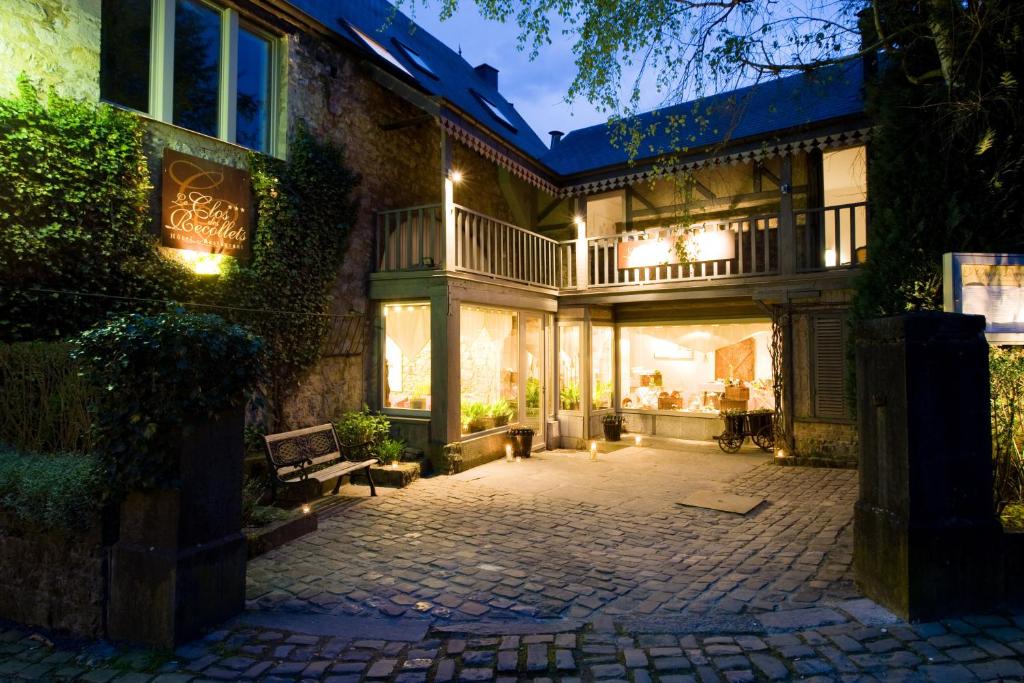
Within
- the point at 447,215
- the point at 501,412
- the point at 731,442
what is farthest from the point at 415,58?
the point at 731,442

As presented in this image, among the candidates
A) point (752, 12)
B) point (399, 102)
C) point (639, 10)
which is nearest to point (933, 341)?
point (752, 12)

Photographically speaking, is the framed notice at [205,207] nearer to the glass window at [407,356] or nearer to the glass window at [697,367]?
the glass window at [407,356]

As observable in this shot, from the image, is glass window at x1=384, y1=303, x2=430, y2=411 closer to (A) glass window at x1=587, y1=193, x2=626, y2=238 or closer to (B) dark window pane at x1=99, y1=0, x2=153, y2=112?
(B) dark window pane at x1=99, y1=0, x2=153, y2=112

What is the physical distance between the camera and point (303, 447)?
296 inches

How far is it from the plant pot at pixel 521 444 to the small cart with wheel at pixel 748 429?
382 cm

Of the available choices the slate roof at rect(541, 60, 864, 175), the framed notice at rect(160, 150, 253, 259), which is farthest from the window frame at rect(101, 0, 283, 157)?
the slate roof at rect(541, 60, 864, 175)

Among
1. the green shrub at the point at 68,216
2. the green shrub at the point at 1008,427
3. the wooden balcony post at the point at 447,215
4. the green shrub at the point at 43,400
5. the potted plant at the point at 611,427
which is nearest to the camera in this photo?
the green shrub at the point at 1008,427

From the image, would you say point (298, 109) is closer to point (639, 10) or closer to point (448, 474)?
point (639, 10)

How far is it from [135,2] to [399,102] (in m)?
4.61

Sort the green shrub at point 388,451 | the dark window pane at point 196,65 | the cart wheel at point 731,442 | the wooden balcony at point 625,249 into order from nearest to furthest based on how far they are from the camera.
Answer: the dark window pane at point 196,65, the green shrub at point 388,451, the wooden balcony at point 625,249, the cart wheel at point 731,442

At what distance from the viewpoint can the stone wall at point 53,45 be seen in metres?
5.82

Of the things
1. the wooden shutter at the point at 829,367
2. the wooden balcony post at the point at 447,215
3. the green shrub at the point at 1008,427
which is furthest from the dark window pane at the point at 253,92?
the wooden shutter at the point at 829,367

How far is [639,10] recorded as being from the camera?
661 centimetres

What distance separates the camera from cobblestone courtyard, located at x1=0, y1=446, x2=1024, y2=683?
134 inches
